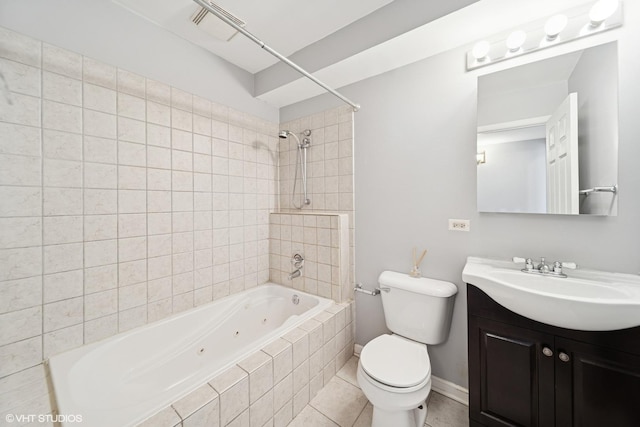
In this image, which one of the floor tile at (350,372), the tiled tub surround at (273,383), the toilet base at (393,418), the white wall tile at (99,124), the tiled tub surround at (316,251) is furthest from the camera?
the tiled tub surround at (316,251)

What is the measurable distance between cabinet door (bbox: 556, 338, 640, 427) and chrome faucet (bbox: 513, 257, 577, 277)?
32 centimetres

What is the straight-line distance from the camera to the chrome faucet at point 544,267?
1.21 meters

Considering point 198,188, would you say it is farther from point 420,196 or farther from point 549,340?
point 549,340

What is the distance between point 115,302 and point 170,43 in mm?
1806

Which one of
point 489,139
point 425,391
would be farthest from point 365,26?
point 425,391

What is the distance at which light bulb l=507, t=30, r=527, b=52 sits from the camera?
131cm

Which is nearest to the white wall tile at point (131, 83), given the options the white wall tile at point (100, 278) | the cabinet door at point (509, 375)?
the white wall tile at point (100, 278)

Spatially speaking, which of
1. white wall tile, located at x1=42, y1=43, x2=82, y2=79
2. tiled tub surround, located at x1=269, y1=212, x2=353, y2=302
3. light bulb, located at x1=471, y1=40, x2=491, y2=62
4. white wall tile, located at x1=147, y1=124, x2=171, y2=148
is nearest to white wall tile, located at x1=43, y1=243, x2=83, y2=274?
white wall tile, located at x1=147, y1=124, x2=171, y2=148

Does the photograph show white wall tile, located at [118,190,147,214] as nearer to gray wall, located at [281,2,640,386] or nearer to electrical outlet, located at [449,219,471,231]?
gray wall, located at [281,2,640,386]

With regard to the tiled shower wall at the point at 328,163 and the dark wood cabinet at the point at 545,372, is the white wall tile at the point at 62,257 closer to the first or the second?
the tiled shower wall at the point at 328,163

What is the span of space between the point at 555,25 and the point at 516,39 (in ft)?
0.51

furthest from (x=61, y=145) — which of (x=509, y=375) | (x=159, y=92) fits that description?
(x=509, y=375)

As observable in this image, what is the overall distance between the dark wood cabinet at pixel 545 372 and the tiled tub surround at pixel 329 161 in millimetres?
1023

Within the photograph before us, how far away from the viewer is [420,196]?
170 centimetres
